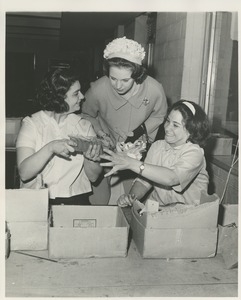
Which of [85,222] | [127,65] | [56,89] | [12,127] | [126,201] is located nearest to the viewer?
[85,222]

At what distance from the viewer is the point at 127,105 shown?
227 cm

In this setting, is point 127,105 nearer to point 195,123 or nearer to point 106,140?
point 106,140

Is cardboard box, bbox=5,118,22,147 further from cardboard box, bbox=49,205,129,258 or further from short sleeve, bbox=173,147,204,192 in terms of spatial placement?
cardboard box, bbox=49,205,129,258

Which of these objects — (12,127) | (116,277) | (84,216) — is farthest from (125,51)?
(12,127)

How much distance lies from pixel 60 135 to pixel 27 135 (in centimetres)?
17

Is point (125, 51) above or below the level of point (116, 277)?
above

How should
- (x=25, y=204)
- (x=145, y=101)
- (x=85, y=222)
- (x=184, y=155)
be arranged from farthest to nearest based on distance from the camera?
(x=145, y=101)
(x=184, y=155)
(x=85, y=222)
(x=25, y=204)

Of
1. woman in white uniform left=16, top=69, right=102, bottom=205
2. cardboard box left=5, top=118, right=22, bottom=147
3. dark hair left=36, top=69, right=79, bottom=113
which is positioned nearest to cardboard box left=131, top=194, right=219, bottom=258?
woman in white uniform left=16, top=69, right=102, bottom=205

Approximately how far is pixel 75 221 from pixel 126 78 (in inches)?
34.8

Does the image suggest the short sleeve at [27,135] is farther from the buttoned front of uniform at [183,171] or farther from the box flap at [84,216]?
the buttoned front of uniform at [183,171]

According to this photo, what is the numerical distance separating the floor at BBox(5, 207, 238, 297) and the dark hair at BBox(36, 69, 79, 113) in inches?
31.7

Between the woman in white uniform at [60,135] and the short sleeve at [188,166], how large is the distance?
42 cm

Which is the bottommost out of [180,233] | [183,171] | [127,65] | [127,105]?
[180,233]

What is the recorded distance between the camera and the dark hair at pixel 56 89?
184cm
